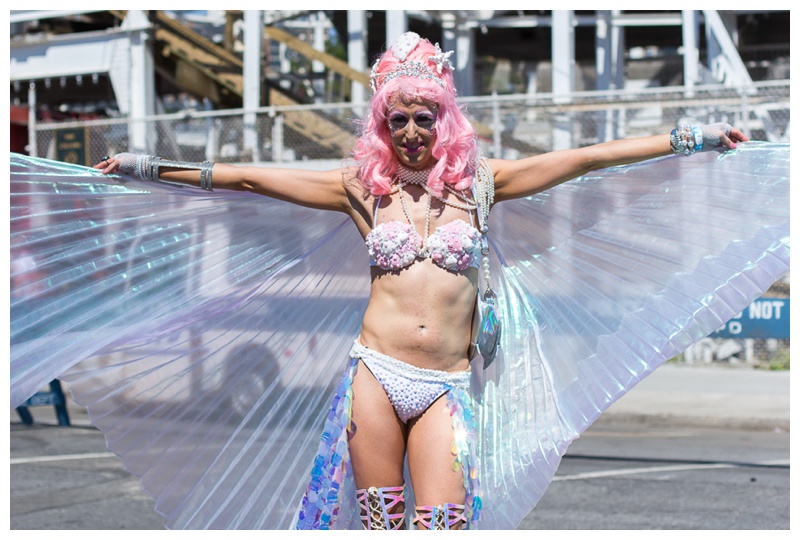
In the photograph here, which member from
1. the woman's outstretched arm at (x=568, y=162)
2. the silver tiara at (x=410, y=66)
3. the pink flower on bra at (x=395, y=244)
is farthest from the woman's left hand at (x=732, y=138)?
the pink flower on bra at (x=395, y=244)

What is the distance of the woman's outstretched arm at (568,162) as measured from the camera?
12.6 ft

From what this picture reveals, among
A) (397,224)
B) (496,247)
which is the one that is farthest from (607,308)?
(397,224)

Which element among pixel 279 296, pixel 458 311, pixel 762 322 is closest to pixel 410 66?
pixel 458 311

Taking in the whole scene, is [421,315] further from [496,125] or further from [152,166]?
[496,125]

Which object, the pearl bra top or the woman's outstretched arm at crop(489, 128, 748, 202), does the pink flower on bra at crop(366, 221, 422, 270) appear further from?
the woman's outstretched arm at crop(489, 128, 748, 202)

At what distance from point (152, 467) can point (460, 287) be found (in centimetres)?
163

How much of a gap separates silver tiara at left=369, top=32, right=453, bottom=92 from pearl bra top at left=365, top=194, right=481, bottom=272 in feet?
1.68

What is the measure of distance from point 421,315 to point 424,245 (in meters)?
0.24

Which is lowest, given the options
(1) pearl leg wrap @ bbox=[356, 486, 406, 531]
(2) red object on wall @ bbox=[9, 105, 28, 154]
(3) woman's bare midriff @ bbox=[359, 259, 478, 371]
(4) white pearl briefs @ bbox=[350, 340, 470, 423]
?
(1) pearl leg wrap @ bbox=[356, 486, 406, 531]

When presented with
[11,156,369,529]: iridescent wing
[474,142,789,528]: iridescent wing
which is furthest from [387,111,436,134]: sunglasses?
[474,142,789,528]: iridescent wing

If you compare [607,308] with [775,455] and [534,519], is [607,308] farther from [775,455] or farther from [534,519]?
[775,455]

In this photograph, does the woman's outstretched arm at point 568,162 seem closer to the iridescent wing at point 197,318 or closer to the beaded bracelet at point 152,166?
the iridescent wing at point 197,318

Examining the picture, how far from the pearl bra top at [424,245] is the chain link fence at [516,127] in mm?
7584

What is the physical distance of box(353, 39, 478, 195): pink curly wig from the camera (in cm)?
371
